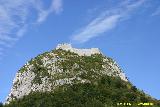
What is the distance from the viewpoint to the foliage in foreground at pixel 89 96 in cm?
16561

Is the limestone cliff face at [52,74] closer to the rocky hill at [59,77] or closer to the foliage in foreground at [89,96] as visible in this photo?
the rocky hill at [59,77]

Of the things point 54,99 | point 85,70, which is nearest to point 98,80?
point 85,70

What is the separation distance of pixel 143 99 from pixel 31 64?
154ft

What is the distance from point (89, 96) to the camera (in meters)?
172

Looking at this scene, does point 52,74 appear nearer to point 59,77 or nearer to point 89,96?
point 59,77

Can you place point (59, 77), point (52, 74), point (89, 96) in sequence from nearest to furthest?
point (89, 96) < point (59, 77) < point (52, 74)

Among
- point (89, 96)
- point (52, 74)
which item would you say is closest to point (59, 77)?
point (52, 74)

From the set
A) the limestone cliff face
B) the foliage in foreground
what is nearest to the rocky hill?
the limestone cliff face

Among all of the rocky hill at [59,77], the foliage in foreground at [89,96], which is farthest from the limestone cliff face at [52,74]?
the foliage in foreground at [89,96]

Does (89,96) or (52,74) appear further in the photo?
(52,74)

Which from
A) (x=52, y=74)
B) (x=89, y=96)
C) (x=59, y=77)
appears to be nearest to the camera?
(x=89, y=96)

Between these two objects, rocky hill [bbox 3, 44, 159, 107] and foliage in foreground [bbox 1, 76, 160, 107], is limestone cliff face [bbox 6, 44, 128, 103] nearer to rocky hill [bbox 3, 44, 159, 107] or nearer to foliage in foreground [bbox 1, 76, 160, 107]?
rocky hill [bbox 3, 44, 159, 107]

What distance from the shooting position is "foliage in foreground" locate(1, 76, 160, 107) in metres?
166

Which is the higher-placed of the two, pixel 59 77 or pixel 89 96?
pixel 59 77
